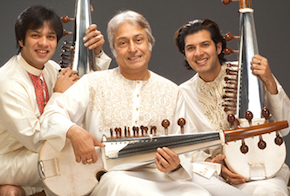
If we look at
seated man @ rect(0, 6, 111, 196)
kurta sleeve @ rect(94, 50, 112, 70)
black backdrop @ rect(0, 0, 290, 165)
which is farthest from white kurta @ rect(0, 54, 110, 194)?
black backdrop @ rect(0, 0, 290, 165)

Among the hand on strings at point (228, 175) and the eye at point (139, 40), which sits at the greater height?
the eye at point (139, 40)

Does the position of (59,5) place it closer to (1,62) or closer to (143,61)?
(1,62)

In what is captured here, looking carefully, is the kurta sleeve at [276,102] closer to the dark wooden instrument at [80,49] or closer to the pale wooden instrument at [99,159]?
the pale wooden instrument at [99,159]

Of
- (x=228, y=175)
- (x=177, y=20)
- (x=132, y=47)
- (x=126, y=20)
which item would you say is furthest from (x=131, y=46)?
(x=177, y=20)

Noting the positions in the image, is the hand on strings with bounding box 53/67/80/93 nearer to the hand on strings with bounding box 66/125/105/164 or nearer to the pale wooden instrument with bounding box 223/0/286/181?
the hand on strings with bounding box 66/125/105/164

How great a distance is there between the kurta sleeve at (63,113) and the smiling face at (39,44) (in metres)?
0.42

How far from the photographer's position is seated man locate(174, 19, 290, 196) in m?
2.89

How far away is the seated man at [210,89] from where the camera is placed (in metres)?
2.89

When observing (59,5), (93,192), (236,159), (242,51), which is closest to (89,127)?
(93,192)

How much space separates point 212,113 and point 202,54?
0.48 meters

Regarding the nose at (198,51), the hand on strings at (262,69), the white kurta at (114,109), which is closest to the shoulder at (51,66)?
the white kurta at (114,109)

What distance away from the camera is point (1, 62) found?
4.98 metres

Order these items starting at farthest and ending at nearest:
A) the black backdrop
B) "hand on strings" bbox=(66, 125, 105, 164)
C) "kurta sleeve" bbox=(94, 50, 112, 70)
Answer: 1. the black backdrop
2. "kurta sleeve" bbox=(94, 50, 112, 70)
3. "hand on strings" bbox=(66, 125, 105, 164)

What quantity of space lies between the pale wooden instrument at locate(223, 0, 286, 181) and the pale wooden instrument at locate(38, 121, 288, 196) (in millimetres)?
597
